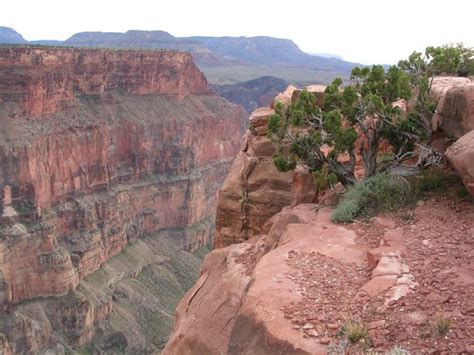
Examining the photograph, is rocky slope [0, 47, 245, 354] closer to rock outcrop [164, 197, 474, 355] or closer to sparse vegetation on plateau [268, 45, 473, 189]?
Result: sparse vegetation on plateau [268, 45, 473, 189]

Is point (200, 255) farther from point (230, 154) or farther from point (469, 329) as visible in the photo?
point (469, 329)

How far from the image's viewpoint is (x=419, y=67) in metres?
15.9

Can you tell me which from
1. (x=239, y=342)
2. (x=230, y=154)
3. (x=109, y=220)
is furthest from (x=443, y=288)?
(x=230, y=154)

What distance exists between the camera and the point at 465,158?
11539 millimetres

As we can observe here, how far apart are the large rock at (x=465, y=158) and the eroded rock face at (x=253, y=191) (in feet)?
17.6

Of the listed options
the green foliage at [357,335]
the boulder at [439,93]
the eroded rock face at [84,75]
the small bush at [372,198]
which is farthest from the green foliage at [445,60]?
the eroded rock face at [84,75]

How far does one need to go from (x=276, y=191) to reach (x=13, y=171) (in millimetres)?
36502

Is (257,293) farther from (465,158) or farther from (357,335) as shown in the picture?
(465,158)

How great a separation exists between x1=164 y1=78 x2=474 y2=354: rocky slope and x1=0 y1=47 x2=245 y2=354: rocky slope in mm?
35546

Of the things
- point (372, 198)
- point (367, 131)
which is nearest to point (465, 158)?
point (372, 198)

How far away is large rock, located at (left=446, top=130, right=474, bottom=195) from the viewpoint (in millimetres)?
11469

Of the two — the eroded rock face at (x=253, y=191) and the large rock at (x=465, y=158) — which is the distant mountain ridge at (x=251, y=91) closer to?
the eroded rock face at (x=253, y=191)

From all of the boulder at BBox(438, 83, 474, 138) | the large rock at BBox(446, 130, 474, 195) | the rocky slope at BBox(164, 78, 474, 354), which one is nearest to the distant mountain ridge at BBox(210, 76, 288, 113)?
the boulder at BBox(438, 83, 474, 138)

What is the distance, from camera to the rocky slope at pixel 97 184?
47781 mm
